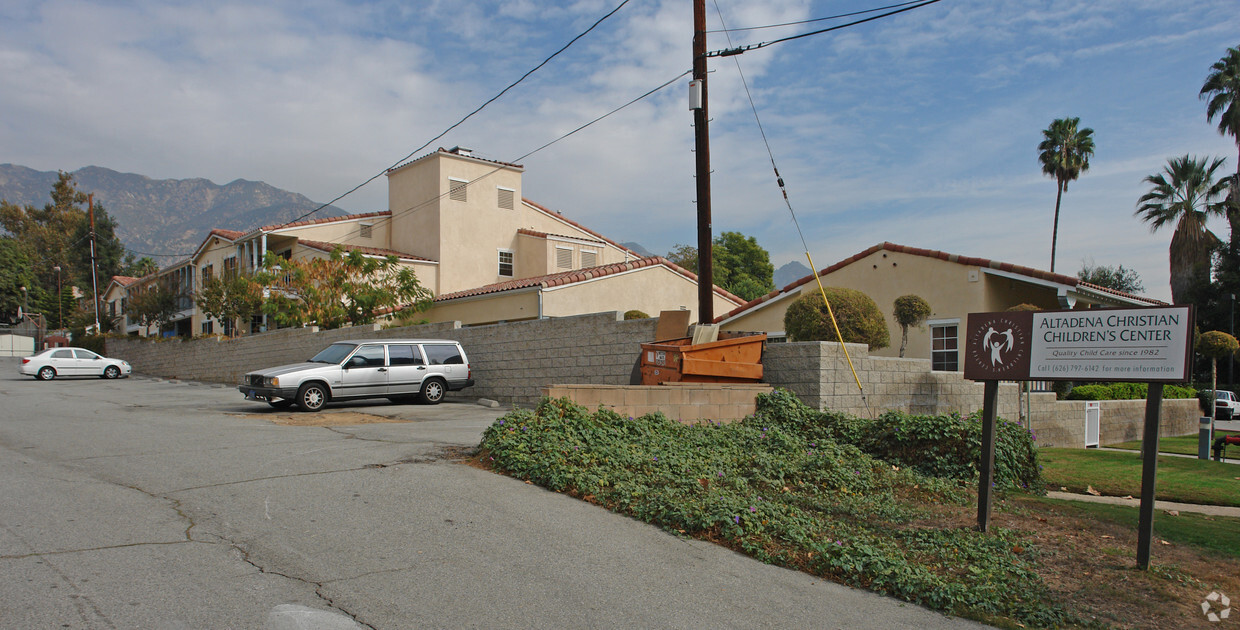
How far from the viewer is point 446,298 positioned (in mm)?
27031

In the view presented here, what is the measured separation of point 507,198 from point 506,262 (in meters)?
2.93

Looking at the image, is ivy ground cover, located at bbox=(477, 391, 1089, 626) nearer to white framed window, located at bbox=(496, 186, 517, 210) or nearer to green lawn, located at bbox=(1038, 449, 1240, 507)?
green lawn, located at bbox=(1038, 449, 1240, 507)

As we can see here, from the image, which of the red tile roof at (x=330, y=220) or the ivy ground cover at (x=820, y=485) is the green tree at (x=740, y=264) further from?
the ivy ground cover at (x=820, y=485)

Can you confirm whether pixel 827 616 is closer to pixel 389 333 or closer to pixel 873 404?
pixel 873 404

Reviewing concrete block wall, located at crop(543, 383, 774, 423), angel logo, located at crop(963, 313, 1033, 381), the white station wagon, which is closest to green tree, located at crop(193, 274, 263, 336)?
the white station wagon

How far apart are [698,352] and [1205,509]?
6.63m

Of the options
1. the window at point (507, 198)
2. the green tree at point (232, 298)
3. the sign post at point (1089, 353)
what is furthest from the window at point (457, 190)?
the sign post at point (1089, 353)

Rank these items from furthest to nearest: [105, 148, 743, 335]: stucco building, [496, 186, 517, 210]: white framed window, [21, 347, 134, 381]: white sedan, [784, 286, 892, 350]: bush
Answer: [496, 186, 517, 210]: white framed window, [105, 148, 743, 335]: stucco building, [21, 347, 134, 381]: white sedan, [784, 286, 892, 350]: bush

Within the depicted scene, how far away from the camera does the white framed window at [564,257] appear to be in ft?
109

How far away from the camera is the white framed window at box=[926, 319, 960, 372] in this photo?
66.4ft

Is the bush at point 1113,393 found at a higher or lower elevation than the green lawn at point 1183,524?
lower

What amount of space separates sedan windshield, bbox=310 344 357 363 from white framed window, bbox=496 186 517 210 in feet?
58.5

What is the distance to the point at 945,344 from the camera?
67.6 feet

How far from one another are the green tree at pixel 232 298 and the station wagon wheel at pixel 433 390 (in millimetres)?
15156
